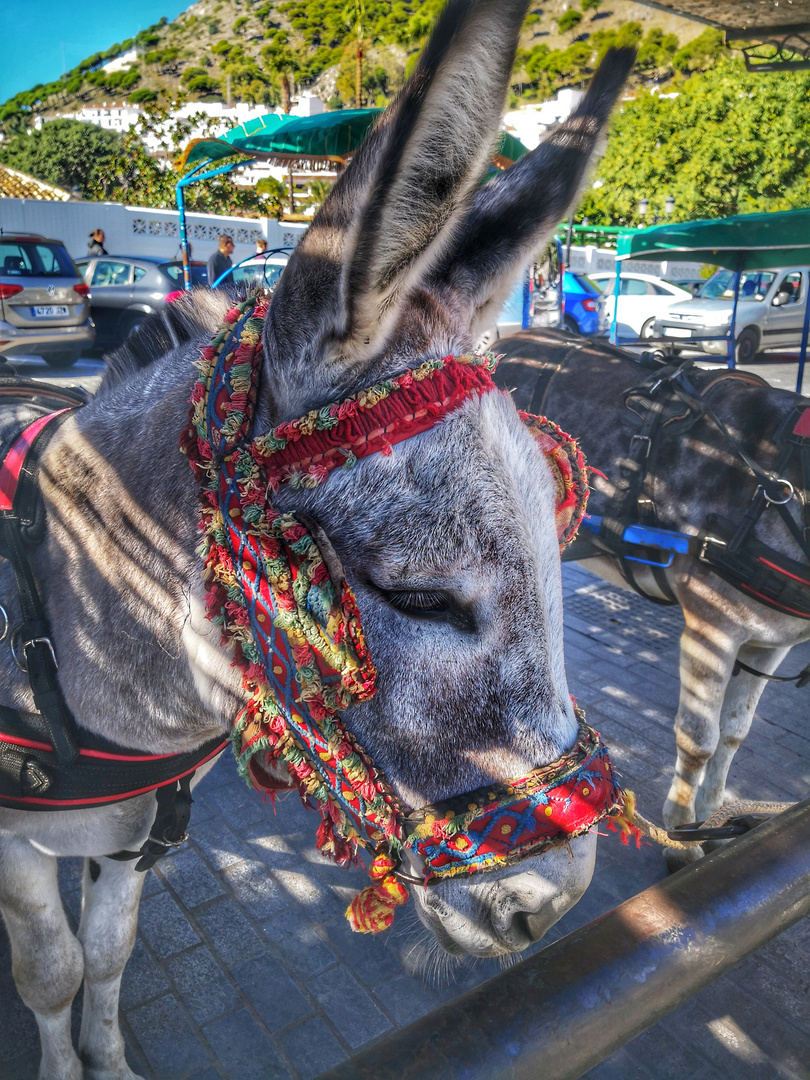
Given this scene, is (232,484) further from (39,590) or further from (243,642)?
(39,590)

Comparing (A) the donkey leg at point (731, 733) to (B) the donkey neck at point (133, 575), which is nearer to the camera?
(B) the donkey neck at point (133, 575)

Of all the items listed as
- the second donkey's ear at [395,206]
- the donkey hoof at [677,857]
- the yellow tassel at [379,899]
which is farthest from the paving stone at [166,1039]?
the second donkey's ear at [395,206]

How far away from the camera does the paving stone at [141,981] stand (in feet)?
9.18

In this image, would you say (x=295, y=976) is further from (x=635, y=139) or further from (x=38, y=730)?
(x=635, y=139)

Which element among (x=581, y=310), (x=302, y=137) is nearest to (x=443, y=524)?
(x=302, y=137)

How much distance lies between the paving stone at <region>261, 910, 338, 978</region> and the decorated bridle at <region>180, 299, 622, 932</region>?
76.4 inches

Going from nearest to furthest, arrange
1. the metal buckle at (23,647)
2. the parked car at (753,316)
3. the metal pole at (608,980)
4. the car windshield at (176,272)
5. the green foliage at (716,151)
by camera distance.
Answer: the metal pole at (608,980)
the metal buckle at (23,647)
the car windshield at (176,272)
the parked car at (753,316)
the green foliage at (716,151)

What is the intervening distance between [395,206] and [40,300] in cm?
1387

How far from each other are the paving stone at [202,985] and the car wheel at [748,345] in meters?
18.6

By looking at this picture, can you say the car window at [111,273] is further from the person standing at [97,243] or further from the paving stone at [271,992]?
the paving stone at [271,992]

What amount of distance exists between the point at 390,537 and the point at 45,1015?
2.05 m

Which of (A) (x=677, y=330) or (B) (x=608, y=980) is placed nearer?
(B) (x=608, y=980)

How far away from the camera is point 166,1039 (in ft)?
8.65

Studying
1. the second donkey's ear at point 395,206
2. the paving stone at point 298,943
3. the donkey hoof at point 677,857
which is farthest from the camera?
the donkey hoof at point 677,857
